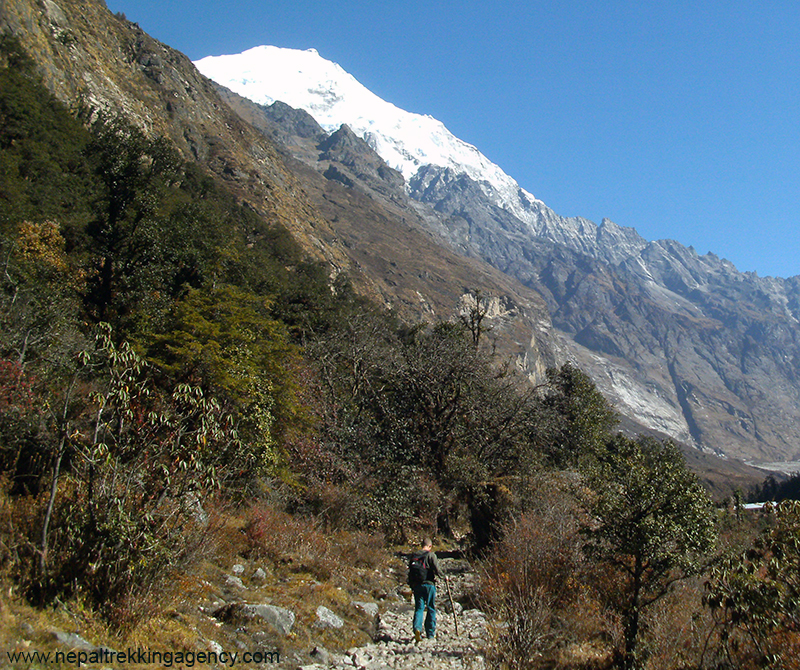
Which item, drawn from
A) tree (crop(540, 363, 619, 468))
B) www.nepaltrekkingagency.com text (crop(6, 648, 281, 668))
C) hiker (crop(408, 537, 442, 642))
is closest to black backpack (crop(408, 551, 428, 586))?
hiker (crop(408, 537, 442, 642))

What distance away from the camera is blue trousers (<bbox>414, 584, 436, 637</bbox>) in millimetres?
9281

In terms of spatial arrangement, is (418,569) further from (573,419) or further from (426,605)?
(573,419)

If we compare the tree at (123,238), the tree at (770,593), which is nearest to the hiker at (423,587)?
the tree at (770,593)

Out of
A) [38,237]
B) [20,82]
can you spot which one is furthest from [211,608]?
[20,82]

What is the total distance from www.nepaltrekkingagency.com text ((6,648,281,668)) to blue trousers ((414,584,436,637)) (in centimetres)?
264

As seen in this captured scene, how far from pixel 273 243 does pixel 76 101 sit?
87.5 ft

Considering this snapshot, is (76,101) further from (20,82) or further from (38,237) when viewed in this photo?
(38,237)

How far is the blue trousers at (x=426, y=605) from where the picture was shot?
9.28 metres

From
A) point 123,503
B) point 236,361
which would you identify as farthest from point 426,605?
point 236,361

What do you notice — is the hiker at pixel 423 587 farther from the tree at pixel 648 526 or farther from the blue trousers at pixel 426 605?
the tree at pixel 648 526

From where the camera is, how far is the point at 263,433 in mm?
15445

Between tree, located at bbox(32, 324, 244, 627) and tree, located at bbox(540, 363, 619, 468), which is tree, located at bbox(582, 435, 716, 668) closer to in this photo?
tree, located at bbox(32, 324, 244, 627)

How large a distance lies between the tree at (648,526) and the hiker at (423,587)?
109 inches

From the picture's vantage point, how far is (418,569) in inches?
368
